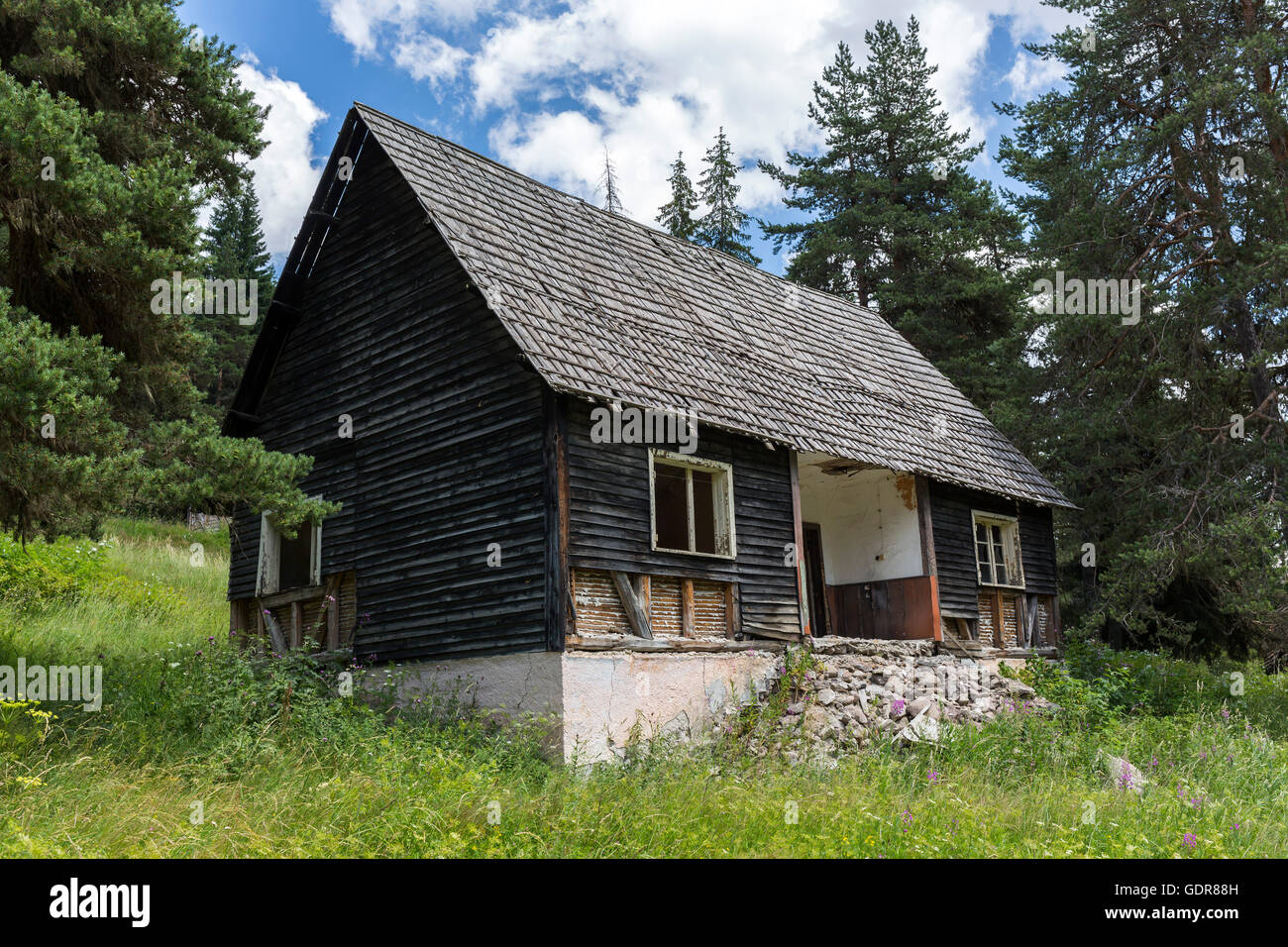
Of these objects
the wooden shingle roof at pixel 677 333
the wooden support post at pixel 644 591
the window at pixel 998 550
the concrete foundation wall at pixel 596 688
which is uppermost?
the wooden shingle roof at pixel 677 333

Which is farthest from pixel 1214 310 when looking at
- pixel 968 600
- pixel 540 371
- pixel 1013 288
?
pixel 540 371

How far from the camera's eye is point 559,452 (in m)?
11.0

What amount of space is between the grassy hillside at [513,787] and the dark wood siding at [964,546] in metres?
2.52

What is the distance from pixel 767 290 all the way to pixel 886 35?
1902 cm

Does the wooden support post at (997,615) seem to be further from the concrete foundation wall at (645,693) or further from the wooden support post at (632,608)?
the wooden support post at (632,608)

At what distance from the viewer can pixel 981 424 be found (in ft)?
64.3

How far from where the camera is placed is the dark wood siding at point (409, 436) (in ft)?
37.2

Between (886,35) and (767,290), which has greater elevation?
(886,35)

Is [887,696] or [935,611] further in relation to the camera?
[935,611]

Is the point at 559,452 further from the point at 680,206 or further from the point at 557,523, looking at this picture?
the point at 680,206

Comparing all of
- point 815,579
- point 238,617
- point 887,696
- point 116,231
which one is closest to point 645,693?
point 887,696

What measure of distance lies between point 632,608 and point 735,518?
219 centimetres

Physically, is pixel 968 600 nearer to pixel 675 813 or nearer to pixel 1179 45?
pixel 675 813

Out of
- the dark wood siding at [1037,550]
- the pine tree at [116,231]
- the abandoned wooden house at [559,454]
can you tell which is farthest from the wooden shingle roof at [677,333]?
the pine tree at [116,231]
